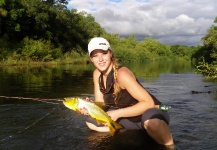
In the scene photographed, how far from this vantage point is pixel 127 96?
172 inches

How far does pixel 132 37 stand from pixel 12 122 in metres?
115

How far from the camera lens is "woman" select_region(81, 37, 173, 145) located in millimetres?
3967

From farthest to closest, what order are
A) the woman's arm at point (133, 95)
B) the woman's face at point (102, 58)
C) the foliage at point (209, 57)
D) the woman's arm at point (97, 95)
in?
the foliage at point (209, 57) < the woman's arm at point (97, 95) < the woman's face at point (102, 58) < the woman's arm at point (133, 95)

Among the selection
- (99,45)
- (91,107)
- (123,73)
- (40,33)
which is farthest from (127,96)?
(40,33)

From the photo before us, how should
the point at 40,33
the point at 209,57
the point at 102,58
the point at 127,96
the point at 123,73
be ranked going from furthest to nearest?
the point at 209,57 < the point at 40,33 < the point at 127,96 < the point at 102,58 < the point at 123,73

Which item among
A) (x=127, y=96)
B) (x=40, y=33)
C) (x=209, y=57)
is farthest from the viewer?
(x=209, y=57)

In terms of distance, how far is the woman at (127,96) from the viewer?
3.97m

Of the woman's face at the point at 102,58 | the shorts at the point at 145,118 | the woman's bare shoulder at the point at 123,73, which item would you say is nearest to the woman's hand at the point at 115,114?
the shorts at the point at 145,118

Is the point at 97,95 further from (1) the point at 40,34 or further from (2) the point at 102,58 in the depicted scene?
(1) the point at 40,34

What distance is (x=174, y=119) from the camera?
6078 millimetres

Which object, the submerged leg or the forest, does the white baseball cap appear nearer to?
the submerged leg

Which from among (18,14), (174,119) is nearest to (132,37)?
(18,14)

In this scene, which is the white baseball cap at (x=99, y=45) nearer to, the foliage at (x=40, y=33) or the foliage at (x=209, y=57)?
the foliage at (x=209, y=57)

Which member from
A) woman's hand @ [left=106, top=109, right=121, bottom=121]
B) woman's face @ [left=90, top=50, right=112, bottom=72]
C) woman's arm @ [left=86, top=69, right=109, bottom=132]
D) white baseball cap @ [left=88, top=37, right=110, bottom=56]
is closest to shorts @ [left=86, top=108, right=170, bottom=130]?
woman's hand @ [left=106, top=109, right=121, bottom=121]
